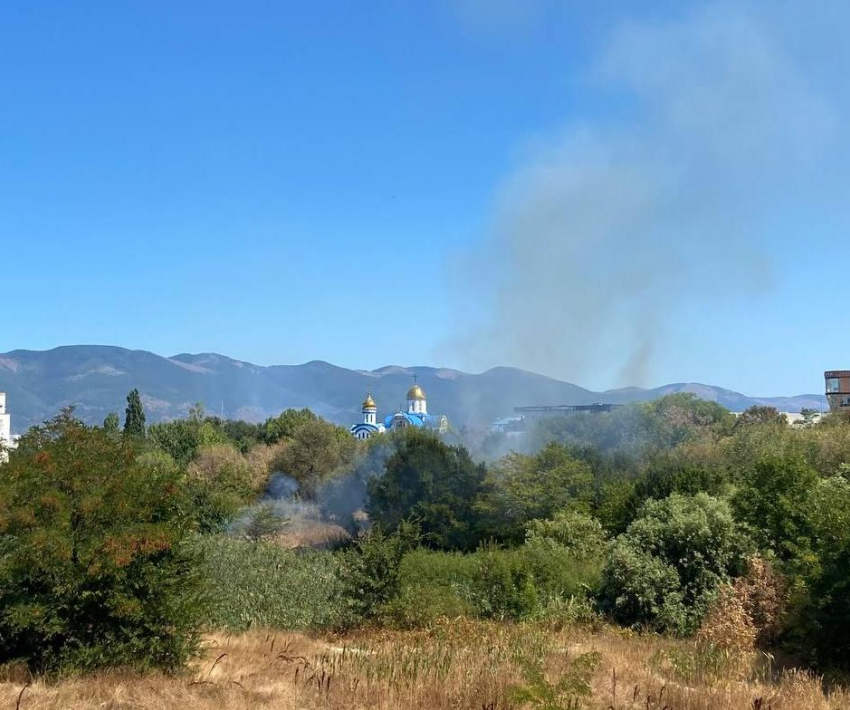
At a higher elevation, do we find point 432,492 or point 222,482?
point 432,492

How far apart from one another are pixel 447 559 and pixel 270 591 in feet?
30.2

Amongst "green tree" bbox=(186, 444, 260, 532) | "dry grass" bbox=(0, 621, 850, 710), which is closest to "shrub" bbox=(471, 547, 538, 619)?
"dry grass" bbox=(0, 621, 850, 710)

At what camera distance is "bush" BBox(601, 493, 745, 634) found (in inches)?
656

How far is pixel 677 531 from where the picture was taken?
1764 centimetres

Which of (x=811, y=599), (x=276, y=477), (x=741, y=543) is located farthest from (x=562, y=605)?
(x=276, y=477)

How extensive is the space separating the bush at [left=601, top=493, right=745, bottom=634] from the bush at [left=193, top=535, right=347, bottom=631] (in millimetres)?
5866

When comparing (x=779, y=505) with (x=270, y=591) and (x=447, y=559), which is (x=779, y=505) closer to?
(x=447, y=559)

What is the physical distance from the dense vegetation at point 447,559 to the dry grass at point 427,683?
808 mm

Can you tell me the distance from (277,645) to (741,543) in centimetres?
1027

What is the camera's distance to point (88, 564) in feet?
30.2

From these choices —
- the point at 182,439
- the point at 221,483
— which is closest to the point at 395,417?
the point at 182,439

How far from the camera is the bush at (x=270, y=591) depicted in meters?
15.6

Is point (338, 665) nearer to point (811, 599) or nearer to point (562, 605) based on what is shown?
point (811, 599)

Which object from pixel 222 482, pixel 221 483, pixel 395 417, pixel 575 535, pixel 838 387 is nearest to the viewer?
pixel 575 535
